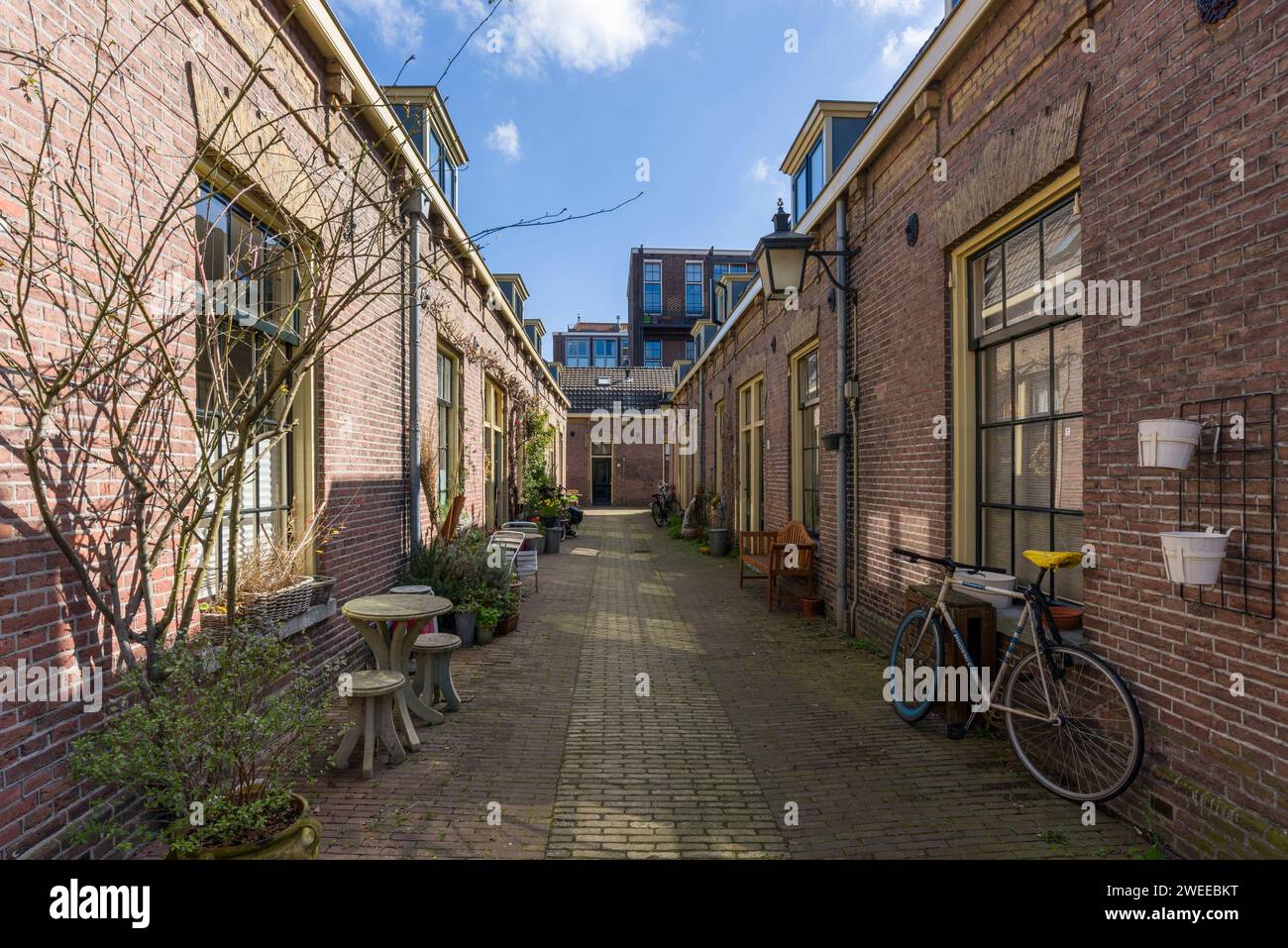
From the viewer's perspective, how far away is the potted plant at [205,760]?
7.83 ft

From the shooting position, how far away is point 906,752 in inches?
155

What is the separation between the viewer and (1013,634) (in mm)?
Result: 3760

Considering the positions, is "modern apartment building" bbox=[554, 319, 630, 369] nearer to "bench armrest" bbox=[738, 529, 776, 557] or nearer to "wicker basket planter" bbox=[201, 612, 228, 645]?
"bench armrest" bbox=[738, 529, 776, 557]

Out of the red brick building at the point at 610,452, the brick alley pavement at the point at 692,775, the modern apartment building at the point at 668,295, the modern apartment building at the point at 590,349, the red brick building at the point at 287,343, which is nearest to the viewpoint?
the red brick building at the point at 287,343

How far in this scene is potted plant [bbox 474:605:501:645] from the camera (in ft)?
21.0

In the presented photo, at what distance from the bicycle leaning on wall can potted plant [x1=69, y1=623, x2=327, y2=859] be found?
3344mm

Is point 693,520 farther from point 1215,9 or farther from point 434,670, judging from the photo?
point 1215,9

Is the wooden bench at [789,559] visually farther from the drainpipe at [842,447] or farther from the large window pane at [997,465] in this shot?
the large window pane at [997,465]

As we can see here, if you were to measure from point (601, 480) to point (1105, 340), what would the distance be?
28090 millimetres

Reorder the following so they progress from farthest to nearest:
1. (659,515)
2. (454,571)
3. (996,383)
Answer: (659,515) < (454,571) < (996,383)

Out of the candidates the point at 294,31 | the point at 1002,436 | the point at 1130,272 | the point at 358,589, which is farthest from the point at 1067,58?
the point at 358,589

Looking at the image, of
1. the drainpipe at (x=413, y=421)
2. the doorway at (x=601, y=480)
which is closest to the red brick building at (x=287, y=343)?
the drainpipe at (x=413, y=421)

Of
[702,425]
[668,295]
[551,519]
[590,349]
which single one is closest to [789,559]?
[551,519]

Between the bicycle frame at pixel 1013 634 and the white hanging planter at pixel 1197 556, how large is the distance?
0.81 meters
